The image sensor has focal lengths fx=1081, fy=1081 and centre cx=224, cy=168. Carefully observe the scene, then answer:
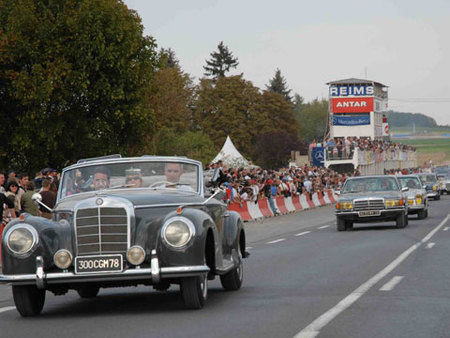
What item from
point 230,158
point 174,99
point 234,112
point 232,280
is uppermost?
point 174,99

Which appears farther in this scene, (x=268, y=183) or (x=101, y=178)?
(x=268, y=183)

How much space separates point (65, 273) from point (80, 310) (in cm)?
110

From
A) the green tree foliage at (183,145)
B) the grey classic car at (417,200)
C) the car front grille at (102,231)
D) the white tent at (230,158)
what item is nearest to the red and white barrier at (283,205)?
the grey classic car at (417,200)

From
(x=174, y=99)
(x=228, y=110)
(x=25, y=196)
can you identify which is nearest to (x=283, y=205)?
(x=25, y=196)

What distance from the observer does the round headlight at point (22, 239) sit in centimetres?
1070

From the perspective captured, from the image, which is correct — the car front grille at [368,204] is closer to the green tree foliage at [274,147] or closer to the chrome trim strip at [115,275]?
the chrome trim strip at [115,275]

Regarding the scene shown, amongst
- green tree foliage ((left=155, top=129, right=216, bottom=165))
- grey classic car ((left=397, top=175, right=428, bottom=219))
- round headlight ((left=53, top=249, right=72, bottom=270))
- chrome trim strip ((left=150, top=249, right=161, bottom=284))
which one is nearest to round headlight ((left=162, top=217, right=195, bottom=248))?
chrome trim strip ((left=150, top=249, right=161, bottom=284))

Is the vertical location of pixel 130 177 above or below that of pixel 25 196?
above

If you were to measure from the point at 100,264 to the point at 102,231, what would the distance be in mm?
336

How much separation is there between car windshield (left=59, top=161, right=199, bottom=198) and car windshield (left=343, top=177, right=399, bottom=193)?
17.8 meters

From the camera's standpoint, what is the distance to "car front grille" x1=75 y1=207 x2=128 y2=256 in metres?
10.6

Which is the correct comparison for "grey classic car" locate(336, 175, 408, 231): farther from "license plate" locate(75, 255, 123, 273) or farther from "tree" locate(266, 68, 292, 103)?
"tree" locate(266, 68, 292, 103)

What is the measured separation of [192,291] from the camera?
10664mm

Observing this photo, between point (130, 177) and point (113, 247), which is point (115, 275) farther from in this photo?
point (130, 177)
